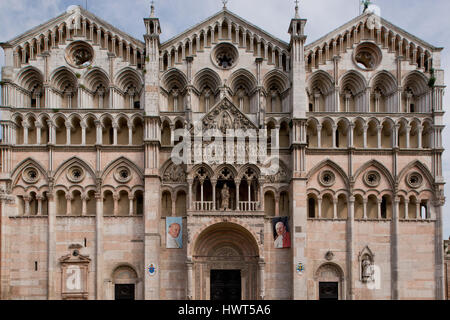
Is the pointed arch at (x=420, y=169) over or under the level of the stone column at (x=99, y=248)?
over

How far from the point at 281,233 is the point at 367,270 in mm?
6117

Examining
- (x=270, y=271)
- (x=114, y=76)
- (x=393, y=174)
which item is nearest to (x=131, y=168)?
(x=114, y=76)

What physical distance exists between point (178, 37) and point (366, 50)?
1338 cm

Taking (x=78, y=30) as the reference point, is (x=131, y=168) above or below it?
below

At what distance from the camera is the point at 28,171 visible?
114 feet

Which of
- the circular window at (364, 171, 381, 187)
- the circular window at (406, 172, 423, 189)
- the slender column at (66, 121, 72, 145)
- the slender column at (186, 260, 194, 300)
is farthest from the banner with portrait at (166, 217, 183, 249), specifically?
the circular window at (406, 172, 423, 189)

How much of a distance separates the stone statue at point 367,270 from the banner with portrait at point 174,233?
1209 cm

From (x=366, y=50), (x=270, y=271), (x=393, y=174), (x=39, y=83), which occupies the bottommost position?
(x=270, y=271)

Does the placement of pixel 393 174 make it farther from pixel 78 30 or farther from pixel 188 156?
pixel 78 30

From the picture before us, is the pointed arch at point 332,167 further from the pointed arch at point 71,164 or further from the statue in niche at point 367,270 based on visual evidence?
the pointed arch at point 71,164

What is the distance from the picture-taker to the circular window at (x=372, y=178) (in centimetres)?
3502

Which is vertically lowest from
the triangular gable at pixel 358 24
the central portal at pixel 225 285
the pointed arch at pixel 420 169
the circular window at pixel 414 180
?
the central portal at pixel 225 285

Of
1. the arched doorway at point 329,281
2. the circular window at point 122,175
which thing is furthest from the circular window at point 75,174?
the arched doorway at point 329,281

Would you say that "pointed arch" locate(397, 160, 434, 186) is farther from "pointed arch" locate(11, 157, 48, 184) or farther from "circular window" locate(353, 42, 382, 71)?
"pointed arch" locate(11, 157, 48, 184)
